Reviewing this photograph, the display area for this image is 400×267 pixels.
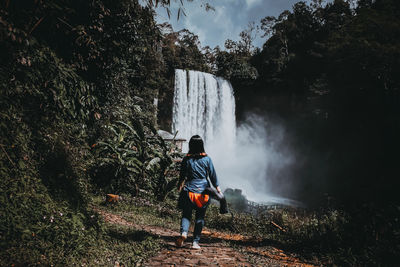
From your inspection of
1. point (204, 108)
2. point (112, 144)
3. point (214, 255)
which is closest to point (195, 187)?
point (214, 255)

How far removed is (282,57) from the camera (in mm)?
22922

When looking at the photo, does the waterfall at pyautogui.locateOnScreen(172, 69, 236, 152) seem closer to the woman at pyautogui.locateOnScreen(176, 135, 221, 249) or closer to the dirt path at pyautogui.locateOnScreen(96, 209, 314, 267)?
the dirt path at pyautogui.locateOnScreen(96, 209, 314, 267)

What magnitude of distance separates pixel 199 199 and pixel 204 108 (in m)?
17.2

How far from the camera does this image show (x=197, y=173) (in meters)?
3.67

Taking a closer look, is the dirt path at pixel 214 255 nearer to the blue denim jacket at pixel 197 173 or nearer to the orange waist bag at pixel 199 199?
the orange waist bag at pixel 199 199

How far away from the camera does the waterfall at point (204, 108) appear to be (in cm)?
1961

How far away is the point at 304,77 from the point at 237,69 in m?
6.18

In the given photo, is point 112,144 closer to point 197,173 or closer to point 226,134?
point 197,173

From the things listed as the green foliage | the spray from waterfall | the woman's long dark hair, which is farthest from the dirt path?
the spray from waterfall

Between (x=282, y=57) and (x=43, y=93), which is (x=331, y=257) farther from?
(x=282, y=57)

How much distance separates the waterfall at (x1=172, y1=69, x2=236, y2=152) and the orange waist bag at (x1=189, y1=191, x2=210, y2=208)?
49.7 feet

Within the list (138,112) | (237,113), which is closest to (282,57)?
(237,113)

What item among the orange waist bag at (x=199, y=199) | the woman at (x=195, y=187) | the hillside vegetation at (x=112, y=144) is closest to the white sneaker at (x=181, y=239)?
the woman at (x=195, y=187)

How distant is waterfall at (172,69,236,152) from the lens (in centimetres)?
1961
